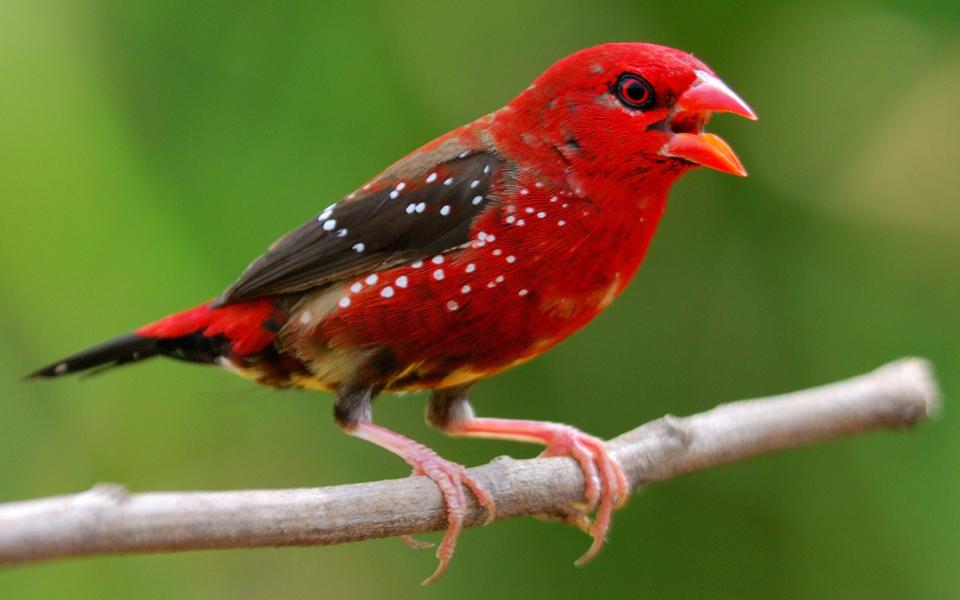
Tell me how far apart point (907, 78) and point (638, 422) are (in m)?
1.57

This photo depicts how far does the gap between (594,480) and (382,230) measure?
34.6 inches

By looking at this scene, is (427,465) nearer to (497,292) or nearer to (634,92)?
(497,292)

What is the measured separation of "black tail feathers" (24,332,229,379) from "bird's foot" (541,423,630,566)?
3.29 ft

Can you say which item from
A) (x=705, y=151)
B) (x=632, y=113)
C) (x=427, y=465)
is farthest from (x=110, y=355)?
(x=705, y=151)

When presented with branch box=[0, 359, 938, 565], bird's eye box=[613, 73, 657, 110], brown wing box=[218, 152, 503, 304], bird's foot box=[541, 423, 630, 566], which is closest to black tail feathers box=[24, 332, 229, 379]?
brown wing box=[218, 152, 503, 304]

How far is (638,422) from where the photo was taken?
13.2ft

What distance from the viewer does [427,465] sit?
3.01 m

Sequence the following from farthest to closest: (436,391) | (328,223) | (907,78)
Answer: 1. (907,78)
2. (436,391)
3. (328,223)

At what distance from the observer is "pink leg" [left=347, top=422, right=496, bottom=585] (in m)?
2.89

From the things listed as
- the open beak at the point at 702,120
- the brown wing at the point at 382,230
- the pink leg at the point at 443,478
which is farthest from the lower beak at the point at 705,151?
the pink leg at the point at 443,478

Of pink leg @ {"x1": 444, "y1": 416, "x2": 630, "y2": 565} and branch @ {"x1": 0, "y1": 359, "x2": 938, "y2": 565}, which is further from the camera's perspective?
pink leg @ {"x1": 444, "y1": 416, "x2": 630, "y2": 565}

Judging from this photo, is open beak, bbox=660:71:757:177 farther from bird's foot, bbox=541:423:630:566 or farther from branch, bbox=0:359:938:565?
bird's foot, bbox=541:423:630:566

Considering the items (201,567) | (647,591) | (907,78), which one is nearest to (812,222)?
(907,78)

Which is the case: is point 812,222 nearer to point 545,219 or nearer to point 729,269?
point 729,269
